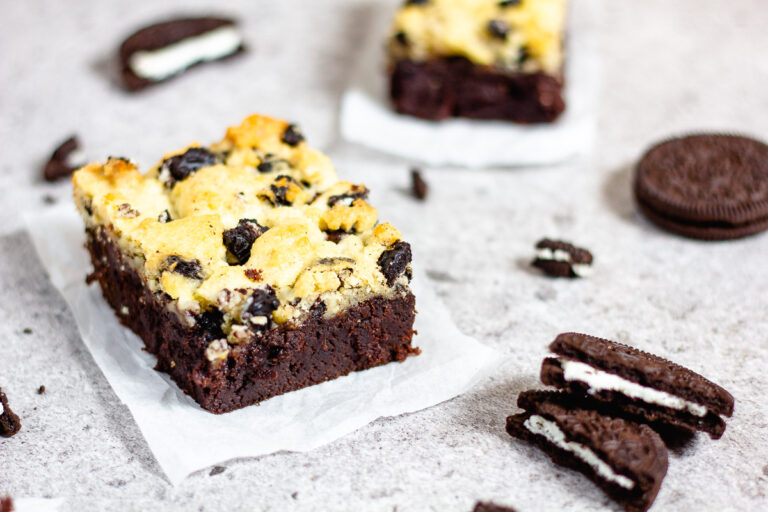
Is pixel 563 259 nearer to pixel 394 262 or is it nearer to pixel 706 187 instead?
pixel 706 187

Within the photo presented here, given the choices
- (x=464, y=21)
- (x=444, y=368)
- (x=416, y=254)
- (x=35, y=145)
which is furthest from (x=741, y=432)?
(x=35, y=145)

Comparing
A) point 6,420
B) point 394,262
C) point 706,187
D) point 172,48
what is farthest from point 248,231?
point 172,48

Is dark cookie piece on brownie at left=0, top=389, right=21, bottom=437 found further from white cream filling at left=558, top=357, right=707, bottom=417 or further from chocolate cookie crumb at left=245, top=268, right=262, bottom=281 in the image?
white cream filling at left=558, top=357, right=707, bottom=417

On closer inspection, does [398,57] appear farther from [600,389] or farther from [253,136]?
[600,389]

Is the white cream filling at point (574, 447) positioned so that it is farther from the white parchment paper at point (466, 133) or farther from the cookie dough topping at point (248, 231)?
the white parchment paper at point (466, 133)

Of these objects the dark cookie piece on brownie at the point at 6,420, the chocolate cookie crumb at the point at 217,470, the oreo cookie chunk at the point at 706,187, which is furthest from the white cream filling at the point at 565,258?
the dark cookie piece on brownie at the point at 6,420

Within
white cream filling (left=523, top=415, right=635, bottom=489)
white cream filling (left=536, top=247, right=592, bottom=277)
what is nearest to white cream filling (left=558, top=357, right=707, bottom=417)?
white cream filling (left=523, top=415, right=635, bottom=489)
